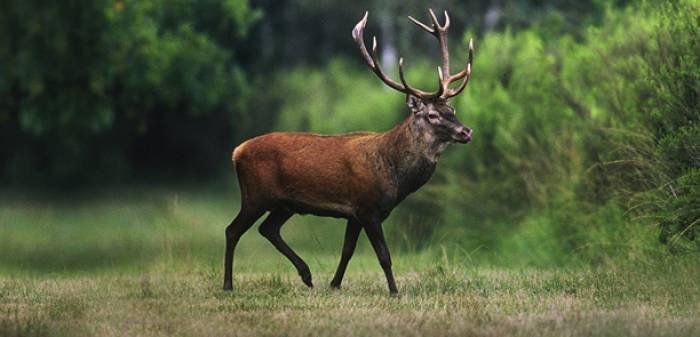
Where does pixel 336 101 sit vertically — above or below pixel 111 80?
below

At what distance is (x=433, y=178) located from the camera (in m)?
22.0

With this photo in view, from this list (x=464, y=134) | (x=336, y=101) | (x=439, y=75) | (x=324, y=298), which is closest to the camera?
(x=324, y=298)

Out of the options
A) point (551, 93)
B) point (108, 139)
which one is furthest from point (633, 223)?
point (108, 139)

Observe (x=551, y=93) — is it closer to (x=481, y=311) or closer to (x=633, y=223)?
(x=633, y=223)

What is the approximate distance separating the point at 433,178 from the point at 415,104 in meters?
9.51

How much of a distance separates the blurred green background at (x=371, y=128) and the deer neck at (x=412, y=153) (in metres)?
2.24

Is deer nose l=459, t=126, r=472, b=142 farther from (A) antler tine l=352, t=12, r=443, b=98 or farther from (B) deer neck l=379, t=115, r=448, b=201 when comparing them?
(A) antler tine l=352, t=12, r=443, b=98

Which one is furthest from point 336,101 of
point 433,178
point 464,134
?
point 464,134

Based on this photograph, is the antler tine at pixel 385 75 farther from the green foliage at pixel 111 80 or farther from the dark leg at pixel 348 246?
the green foliage at pixel 111 80

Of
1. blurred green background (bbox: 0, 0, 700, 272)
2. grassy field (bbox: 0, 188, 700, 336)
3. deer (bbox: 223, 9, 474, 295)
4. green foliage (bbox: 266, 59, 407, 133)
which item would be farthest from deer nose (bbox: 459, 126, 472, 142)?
green foliage (bbox: 266, 59, 407, 133)

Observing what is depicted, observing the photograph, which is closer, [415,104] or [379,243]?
[379,243]

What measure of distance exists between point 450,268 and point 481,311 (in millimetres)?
3610

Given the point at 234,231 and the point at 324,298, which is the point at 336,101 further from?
the point at 324,298

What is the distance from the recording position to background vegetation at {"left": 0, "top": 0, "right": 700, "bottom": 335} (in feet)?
42.3
